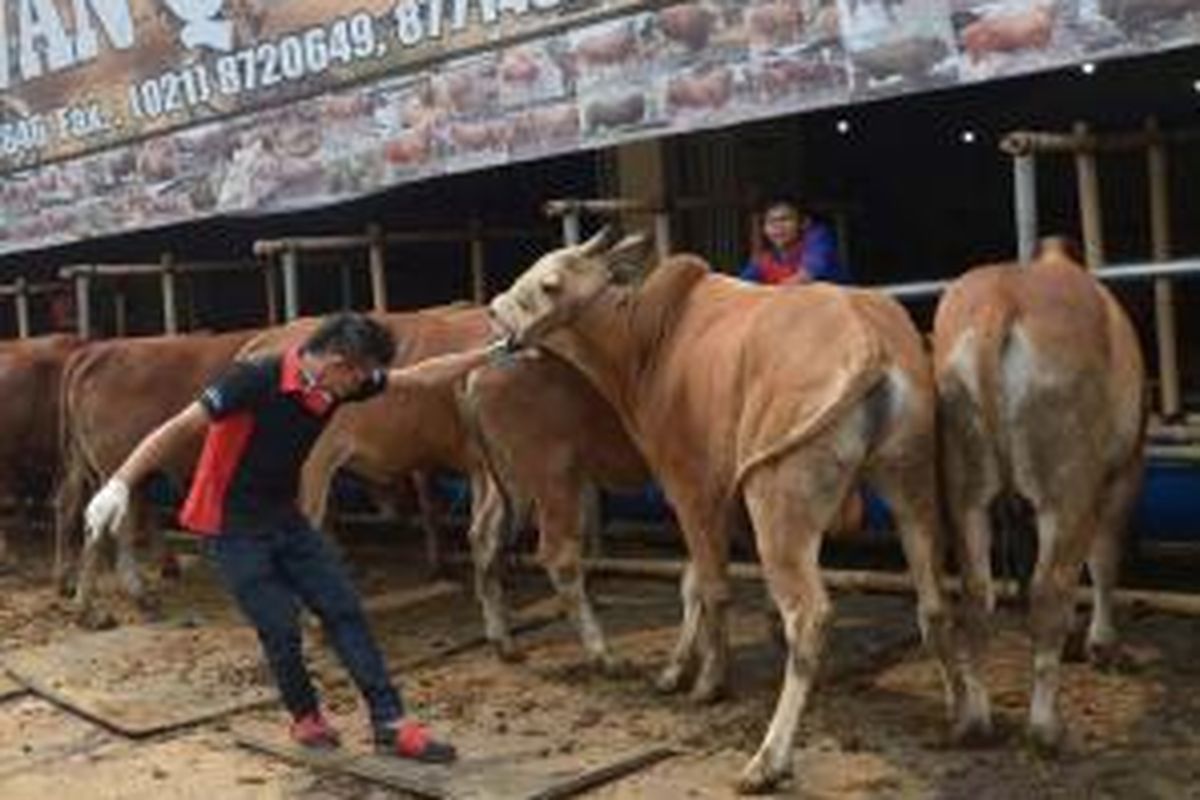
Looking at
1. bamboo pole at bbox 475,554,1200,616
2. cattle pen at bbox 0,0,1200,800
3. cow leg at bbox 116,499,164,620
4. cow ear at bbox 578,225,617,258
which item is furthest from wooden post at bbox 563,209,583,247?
cow leg at bbox 116,499,164,620

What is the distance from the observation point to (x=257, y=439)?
6738mm

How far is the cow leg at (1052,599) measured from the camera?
5.99 meters

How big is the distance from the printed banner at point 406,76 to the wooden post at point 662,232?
706 mm

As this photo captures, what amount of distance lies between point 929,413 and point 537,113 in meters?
3.63

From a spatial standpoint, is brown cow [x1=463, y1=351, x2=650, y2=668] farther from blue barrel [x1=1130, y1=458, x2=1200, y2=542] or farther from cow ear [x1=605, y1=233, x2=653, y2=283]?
blue barrel [x1=1130, y1=458, x2=1200, y2=542]

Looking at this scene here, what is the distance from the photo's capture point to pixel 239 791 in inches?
261

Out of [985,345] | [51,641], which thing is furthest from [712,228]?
[985,345]

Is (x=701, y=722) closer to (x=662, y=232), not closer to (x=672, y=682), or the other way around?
(x=672, y=682)

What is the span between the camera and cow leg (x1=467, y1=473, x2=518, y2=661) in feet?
27.9

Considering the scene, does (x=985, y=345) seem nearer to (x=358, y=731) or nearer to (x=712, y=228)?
(x=358, y=731)

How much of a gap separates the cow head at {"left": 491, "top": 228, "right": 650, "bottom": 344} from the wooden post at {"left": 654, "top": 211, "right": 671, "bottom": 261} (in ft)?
5.84

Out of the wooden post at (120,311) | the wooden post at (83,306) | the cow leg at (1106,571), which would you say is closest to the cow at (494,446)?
the cow leg at (1106,571)

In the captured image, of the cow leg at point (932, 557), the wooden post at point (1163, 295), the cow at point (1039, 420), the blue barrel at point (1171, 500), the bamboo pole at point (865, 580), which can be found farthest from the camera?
the wooden post at point (1163, 295)

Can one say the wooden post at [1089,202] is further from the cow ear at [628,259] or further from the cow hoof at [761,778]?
the cow hoof at [761,778]
